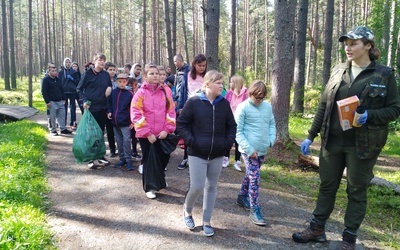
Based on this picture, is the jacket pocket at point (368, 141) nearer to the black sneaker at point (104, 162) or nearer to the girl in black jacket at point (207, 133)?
the girl in black jacket at point (207, 133)

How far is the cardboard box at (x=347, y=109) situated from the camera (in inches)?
124

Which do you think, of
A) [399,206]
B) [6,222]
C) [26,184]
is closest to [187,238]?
[6,222]

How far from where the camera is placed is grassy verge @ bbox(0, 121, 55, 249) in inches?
127

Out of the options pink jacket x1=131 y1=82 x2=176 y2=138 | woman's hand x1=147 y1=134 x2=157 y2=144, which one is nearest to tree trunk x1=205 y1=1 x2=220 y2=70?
pink jacket x1=131 y1=82 x2=176 y2=138

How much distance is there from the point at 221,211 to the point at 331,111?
6.87 feet

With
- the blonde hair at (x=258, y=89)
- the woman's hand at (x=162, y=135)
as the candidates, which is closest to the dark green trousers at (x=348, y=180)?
the blonde hair at (x=258, y=89)

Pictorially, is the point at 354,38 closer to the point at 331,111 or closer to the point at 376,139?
the point at 331,111

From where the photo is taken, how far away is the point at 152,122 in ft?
15.5

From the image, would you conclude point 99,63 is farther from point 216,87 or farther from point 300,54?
point 300,54

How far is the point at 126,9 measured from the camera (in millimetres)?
41781

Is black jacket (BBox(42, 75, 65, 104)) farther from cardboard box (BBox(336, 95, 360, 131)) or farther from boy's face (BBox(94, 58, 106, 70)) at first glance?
cardboard box (BBox(336, 95, 360, 131))

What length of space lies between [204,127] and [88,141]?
3.35m

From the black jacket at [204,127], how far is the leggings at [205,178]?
0.27ft

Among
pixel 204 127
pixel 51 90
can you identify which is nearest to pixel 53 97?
pixel 51 90
